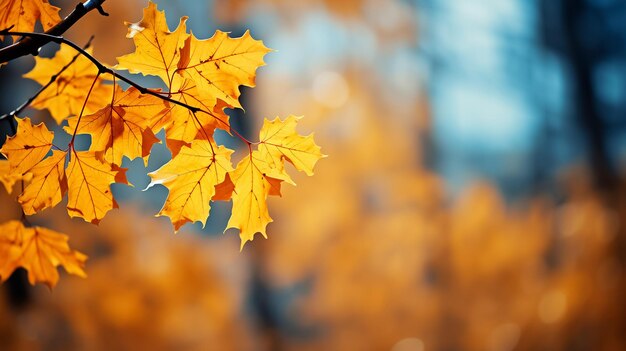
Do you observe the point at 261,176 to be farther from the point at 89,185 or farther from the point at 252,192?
the point at 89,185

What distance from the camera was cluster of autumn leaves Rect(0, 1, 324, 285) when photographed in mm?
356

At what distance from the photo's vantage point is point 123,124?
0.36 m

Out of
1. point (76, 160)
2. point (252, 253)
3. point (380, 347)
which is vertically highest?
point (252, 253)

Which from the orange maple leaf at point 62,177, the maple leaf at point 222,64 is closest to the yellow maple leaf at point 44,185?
the orange maple leaf at point 62,177

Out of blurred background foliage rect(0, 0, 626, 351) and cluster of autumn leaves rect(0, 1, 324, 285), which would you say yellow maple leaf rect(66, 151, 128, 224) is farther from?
blurred background foliage rect(0, 0, 626, 351)

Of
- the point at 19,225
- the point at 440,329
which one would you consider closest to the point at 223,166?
the point at 19,225

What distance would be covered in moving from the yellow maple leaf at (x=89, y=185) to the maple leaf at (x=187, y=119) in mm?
44

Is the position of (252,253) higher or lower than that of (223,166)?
higher

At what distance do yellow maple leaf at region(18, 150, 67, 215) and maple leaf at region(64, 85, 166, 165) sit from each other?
0.03 metres

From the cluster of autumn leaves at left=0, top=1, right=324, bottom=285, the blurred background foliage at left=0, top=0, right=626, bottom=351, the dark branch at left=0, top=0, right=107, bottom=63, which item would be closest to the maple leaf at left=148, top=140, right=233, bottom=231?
the cluster of autumn leaves at left=0, top=1, right=324, bottom=285

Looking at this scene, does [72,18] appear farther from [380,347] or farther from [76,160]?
[380,347]

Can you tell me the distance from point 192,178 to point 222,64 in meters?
0.08

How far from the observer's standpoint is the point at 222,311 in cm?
153

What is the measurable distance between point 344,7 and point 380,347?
1113mm
